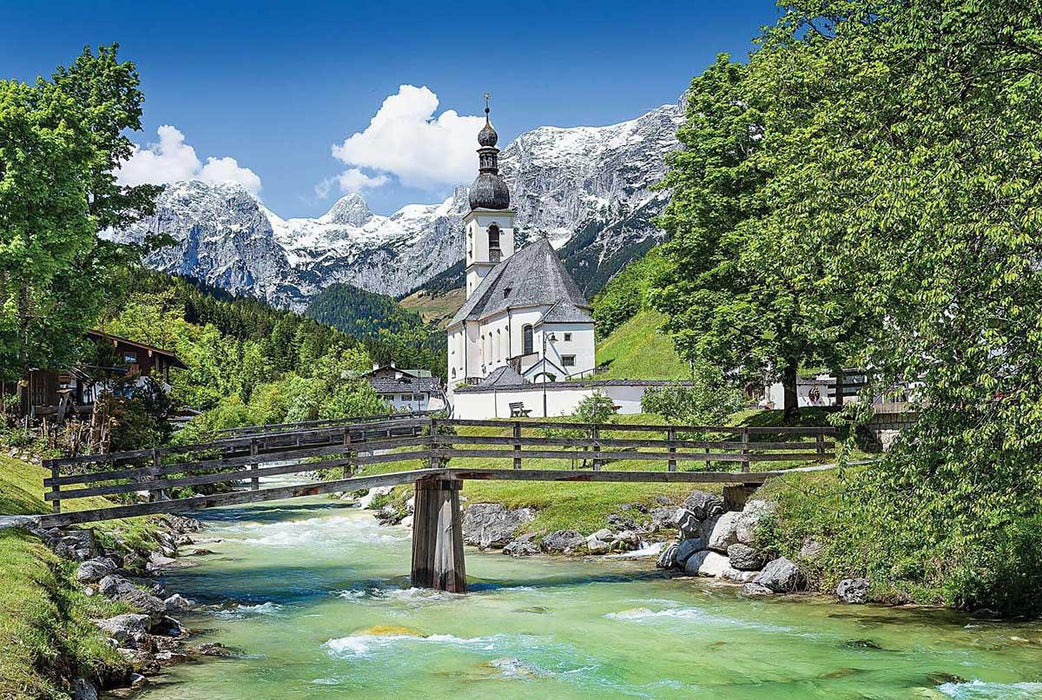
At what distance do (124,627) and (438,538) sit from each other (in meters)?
9.88

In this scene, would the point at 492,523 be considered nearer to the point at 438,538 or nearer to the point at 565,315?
the point at 438,538

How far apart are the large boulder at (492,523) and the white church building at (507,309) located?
34765 mm

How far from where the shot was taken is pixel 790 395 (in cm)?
3466

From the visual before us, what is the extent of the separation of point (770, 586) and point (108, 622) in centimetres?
1555

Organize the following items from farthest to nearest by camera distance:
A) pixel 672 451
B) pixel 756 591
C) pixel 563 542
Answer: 1. pixel 563 542
2. pixel 672 451
3. pixel 756 591

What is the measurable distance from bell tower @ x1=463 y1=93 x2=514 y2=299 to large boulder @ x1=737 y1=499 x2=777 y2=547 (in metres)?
85.1

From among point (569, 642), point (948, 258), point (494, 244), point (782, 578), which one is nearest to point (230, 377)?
point (494, 244)

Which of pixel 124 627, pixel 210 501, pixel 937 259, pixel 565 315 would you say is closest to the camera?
pixel 937 259

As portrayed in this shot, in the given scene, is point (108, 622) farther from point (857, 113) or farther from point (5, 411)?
point (5, 411)

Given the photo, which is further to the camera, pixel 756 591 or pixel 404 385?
pixel 404 385

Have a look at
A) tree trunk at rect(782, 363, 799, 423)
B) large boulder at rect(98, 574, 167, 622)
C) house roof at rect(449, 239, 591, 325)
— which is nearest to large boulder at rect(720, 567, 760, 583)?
tree trunk at rect(782, 363, 799, 423)

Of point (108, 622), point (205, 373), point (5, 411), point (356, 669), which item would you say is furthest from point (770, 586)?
point (205, 373)

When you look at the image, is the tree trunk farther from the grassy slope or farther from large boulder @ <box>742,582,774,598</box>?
the grassy slope

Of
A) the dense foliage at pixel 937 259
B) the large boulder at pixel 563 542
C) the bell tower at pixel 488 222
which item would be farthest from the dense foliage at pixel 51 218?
the bell tower at pixel 488 222
